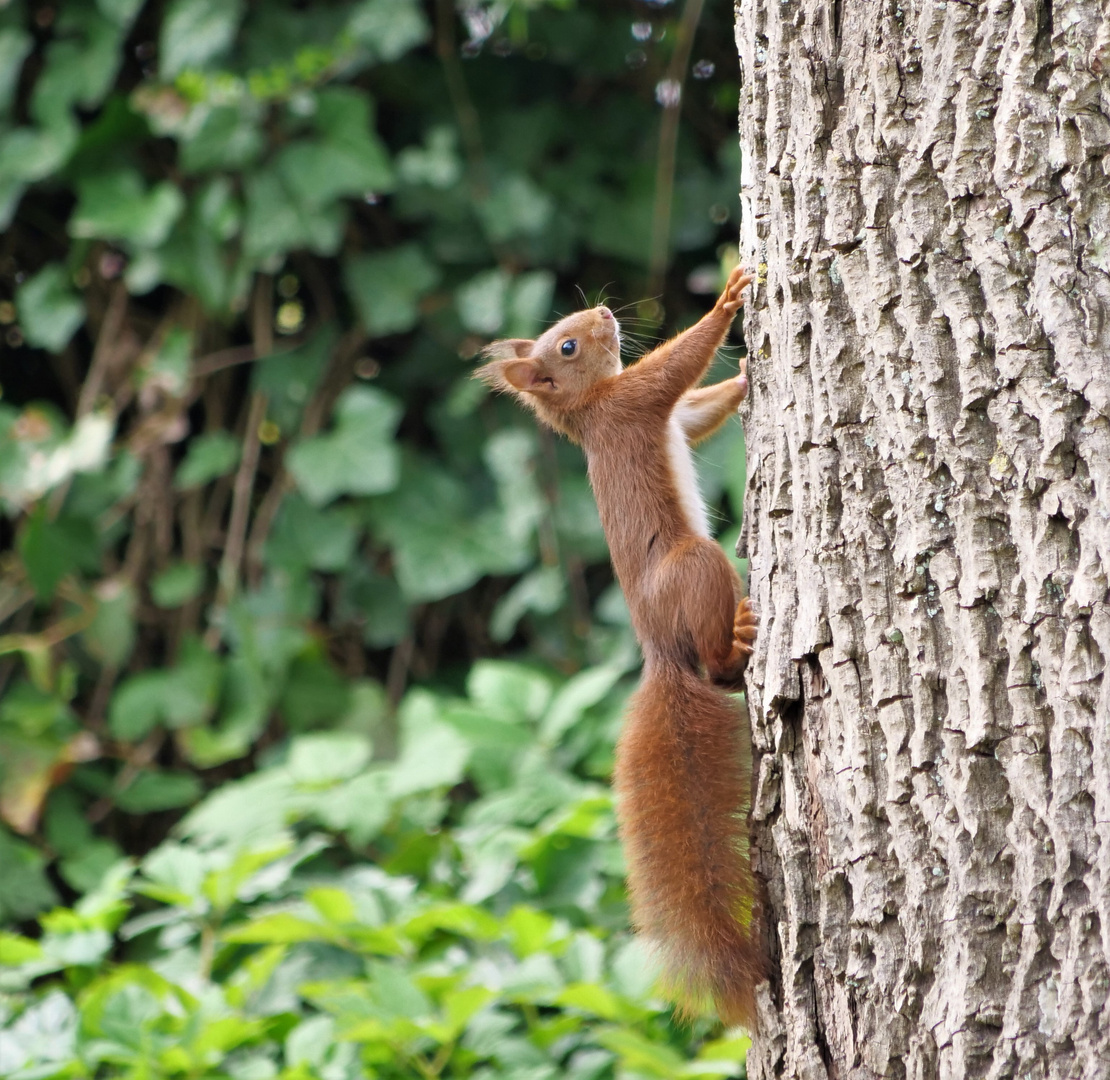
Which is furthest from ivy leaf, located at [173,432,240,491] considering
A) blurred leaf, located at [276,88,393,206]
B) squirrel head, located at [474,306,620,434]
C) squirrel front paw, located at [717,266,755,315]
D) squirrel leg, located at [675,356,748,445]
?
squirrel front paw, located at [717,266,755,315]

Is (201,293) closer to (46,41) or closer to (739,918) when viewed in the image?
(46,41)

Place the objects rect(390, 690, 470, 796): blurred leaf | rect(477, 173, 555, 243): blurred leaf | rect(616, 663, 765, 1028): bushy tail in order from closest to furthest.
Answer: rect(616, 663, 765, 1028): bushy tail → rect(390, 690, 470, 796): blurred leaf → rect(477, 173, 555, 243): blurred leaf

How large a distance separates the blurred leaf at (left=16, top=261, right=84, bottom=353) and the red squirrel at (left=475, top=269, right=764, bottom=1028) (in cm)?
175

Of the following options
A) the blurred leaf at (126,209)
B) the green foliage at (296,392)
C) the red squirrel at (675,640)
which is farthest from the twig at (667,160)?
the blurred leaf at (126,209)

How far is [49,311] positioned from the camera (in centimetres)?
359

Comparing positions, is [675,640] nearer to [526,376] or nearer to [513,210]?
[526,376]

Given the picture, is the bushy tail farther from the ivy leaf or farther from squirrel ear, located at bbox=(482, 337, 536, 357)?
the ivy leaf

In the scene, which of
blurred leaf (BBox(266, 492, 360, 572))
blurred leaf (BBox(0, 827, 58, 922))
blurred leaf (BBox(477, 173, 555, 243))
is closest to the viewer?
blurred leaf (BBox(0, 827, 58, 922))

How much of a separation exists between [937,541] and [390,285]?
2480 mm

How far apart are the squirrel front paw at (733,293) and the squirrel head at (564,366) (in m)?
0.43

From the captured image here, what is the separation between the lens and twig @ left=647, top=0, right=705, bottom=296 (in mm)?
3219

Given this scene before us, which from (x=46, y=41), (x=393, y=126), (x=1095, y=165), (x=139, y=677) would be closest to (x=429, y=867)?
(x=139, y=677)

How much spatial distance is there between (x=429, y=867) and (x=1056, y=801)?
1725 mm

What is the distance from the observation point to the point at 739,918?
1438 mm
